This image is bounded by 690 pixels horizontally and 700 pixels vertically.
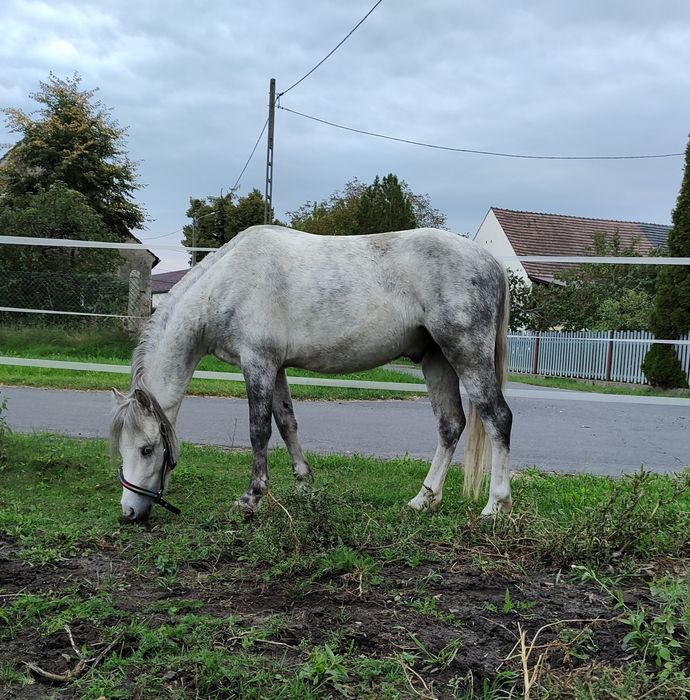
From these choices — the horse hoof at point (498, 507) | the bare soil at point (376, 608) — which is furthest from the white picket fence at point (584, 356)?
the bare soil at point (376, 608)

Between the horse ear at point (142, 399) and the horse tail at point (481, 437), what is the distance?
197 cm

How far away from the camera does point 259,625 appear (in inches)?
88.7

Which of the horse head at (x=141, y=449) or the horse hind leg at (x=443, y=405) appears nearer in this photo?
the horse head at (x=141, y=449)

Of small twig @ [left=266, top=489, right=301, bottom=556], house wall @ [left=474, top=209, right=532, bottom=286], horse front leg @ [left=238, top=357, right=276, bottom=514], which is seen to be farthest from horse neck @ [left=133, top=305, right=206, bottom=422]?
house wall @ [left=474, top=209, right=532, bottom=286]

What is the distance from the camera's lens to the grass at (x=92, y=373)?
11133 mm

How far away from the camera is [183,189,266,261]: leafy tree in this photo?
129 feet

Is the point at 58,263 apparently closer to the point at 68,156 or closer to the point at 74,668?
the point at 68,156

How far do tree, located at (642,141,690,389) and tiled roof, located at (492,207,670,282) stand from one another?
45.2 feet

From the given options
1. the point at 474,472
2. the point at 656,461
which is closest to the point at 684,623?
the point at 474,472

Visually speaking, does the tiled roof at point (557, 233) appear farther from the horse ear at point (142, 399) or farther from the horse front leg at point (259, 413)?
the horse ear at point (142, 399)

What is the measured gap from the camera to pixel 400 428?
8289mm

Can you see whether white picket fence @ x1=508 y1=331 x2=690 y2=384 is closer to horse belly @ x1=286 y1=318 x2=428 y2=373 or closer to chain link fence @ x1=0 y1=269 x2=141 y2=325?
chain link fence @ x1=0 y1=269 x2=141 y2=325

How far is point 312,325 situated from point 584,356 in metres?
16.5

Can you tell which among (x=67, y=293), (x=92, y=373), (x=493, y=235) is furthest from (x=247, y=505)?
(x=493, y=235)
